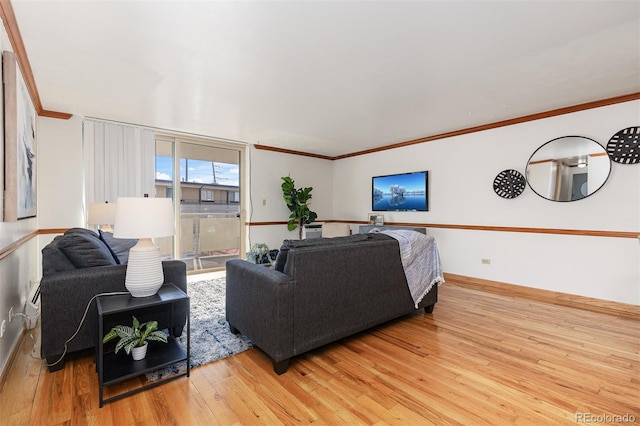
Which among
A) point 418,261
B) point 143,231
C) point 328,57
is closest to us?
point 143,231

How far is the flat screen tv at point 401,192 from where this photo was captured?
4.90m

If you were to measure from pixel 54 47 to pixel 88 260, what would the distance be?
1.61 m

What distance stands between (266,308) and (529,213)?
3.66 meters

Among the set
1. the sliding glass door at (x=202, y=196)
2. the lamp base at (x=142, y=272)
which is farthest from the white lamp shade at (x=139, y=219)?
the sliding glass door at (x=202, y=196)

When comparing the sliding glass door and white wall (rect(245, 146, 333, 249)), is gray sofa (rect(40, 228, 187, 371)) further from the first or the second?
white wall (rect(245, 146, 333, 249))

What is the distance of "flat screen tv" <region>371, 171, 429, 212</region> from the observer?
4.90m

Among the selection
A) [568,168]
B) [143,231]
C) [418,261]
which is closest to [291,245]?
[143,231]

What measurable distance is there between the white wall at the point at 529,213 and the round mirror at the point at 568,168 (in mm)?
81

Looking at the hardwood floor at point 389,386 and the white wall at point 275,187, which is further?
the white wall at point 275,187

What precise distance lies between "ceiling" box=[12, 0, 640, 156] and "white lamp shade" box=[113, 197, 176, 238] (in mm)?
1166

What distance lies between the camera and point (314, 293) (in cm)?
207

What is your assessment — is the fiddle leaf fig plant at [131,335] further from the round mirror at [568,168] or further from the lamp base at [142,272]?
the round mirror at [568,168]

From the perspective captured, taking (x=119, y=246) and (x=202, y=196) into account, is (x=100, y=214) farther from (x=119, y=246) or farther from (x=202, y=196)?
(x=202, y=196)

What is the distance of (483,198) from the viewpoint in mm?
4219
